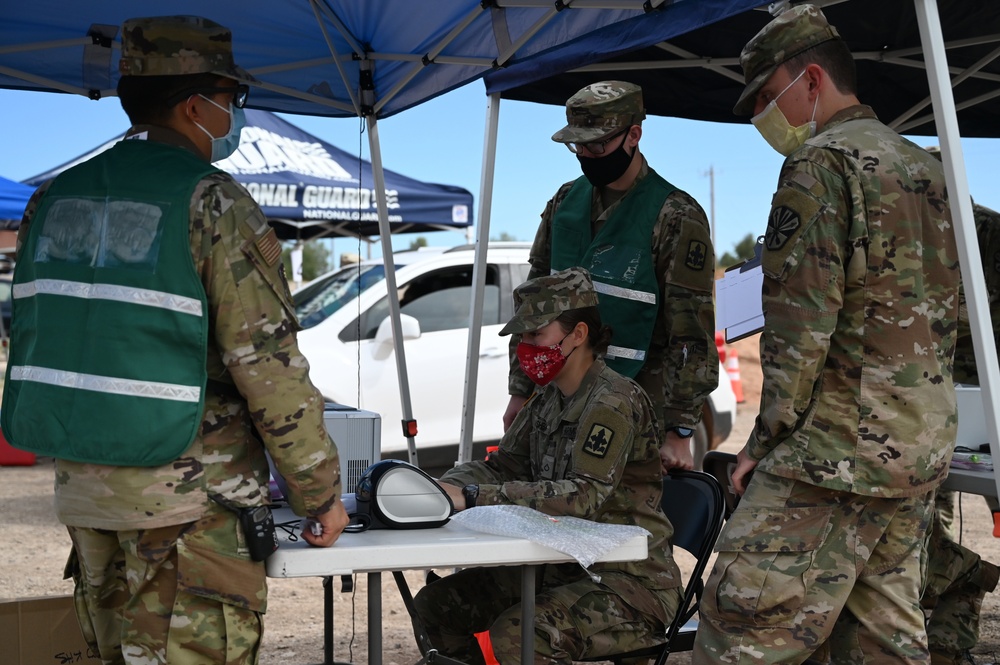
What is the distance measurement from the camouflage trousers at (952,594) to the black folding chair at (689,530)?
3.61ft

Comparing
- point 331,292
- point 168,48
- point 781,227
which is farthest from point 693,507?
point 331,292

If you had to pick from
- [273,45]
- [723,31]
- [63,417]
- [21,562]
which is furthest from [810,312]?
[21,562]

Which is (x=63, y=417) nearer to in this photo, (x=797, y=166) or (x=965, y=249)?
(x=797, y=166)

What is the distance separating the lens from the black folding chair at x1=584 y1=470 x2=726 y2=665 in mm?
2740

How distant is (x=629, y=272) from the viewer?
11.1ft

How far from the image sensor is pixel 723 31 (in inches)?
161

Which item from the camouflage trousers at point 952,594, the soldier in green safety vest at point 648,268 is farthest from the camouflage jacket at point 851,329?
the camouflage trousers at point 952,594

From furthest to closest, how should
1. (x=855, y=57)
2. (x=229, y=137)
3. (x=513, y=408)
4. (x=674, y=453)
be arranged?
(x=855, y=57), (x=513, y=408), (x=674, y=453), (x=229, y=137)

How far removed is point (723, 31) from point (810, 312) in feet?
7.27

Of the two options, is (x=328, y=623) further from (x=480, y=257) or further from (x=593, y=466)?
(x=480, y=257)

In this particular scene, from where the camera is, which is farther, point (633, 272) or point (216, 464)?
point (633, 272)

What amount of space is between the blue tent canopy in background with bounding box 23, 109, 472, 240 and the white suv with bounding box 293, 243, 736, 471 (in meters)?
2.92

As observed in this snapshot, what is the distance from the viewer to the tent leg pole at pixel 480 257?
429 cm

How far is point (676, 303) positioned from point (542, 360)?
2.12 feet
